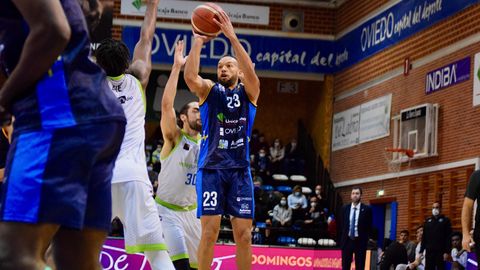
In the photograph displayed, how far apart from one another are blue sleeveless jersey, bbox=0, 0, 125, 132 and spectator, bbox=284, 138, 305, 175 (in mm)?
25741

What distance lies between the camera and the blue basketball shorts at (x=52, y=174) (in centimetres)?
323

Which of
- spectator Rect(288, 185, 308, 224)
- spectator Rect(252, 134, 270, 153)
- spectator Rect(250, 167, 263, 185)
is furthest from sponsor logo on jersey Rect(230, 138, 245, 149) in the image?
spectator Rect(252, 134, 270, 153)

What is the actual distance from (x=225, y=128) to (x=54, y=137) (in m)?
5.56

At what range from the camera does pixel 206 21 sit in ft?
29.0

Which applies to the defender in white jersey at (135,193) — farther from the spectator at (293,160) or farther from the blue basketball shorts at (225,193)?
the spectator at (293,160)

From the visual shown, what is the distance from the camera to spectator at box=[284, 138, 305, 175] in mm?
29247

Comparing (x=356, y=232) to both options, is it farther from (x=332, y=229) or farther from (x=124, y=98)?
(x=124, y=98)

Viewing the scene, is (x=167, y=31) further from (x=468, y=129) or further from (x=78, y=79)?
(x=78, y=79)

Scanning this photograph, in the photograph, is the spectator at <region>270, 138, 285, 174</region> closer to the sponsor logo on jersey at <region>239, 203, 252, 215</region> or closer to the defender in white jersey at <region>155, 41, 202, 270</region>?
the defender in white jersey at <region>155, 41, 202, 270</region>

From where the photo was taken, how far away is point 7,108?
10.8ft

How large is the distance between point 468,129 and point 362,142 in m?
6.31

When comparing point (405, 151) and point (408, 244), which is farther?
point (405, 151)

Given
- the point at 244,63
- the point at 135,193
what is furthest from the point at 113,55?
the point at 244,63

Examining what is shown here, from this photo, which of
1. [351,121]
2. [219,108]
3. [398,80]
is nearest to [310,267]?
[219,108]
